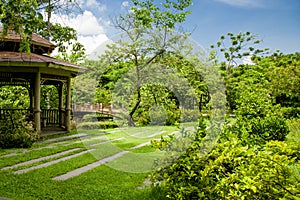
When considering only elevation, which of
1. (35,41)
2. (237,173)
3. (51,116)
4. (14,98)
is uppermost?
(35,41)

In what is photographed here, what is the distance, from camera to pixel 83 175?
554 cm

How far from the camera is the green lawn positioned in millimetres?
4449

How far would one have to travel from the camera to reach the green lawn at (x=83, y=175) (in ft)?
14.6

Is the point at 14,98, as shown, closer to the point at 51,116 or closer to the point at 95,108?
the point at 51,116

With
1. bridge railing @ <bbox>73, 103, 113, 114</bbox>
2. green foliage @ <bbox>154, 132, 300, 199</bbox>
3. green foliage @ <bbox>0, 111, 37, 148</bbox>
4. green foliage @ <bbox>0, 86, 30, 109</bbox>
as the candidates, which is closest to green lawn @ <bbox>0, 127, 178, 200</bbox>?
green foliage @ <bbox>0, 111, 37, 148</bbox>

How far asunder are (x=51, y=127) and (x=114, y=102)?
2.76 meters

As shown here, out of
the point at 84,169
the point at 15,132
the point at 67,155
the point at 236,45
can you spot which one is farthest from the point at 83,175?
the point at 236,45

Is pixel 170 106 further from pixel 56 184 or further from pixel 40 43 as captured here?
pixel 40 43

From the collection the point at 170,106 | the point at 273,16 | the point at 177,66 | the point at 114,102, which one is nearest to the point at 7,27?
the point at 170,106

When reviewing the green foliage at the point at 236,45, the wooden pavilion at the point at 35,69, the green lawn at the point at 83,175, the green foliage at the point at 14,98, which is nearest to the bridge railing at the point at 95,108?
the wooden pavilion at the point at 35,69

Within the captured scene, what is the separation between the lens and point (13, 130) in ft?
28.5

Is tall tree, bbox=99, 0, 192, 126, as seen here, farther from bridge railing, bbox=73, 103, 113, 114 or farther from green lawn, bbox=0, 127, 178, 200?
green lawn, bbox=0, 127, 178, 200

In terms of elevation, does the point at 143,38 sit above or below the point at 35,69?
above

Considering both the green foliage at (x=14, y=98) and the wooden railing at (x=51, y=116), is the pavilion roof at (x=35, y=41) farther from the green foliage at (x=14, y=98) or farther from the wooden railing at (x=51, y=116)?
the green foliage at (x=14, y=98)
